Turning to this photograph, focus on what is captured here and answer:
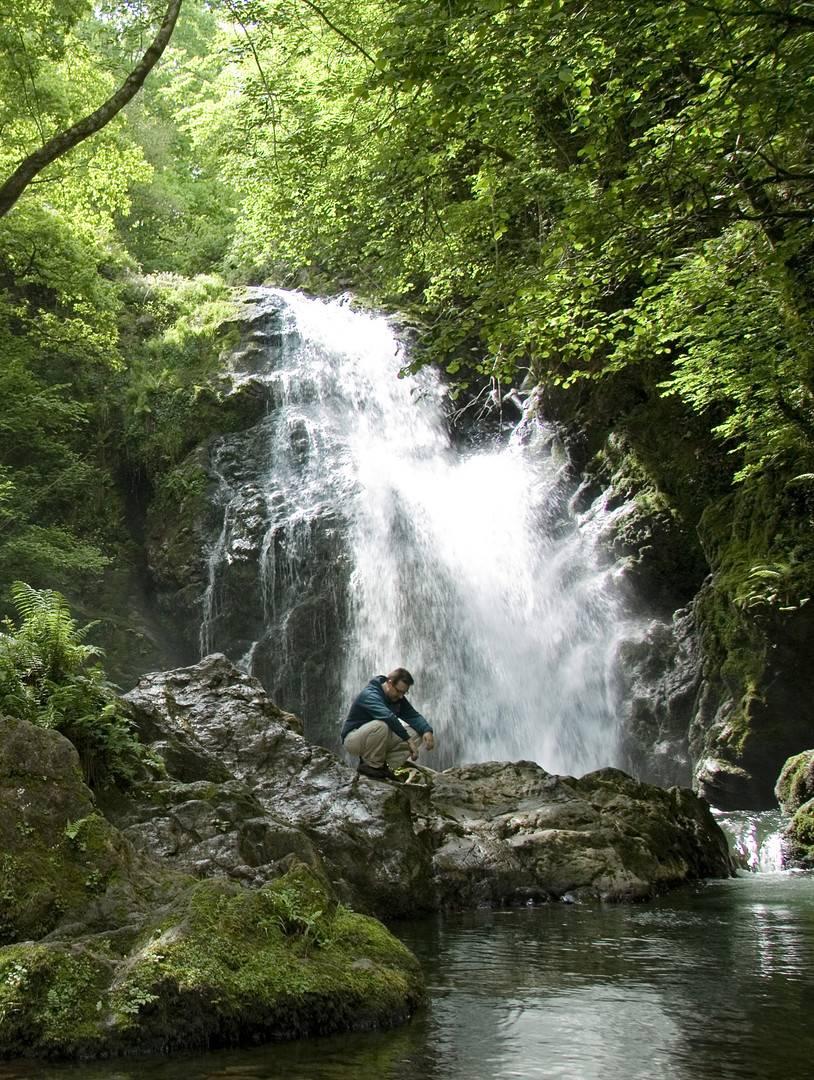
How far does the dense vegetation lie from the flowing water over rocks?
234 cm

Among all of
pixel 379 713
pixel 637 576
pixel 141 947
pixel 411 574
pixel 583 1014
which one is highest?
pixel 411 574

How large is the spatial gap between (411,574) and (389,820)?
11.3 metres

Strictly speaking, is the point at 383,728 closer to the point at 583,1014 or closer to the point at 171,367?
the point at 583,1014

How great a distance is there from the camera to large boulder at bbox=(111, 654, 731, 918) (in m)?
7.08

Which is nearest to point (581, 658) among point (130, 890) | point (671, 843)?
point (671, 843)

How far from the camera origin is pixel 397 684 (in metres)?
9.55

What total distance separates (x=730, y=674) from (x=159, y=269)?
2256cm

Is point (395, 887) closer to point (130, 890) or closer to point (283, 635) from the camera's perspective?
point (130, 890)

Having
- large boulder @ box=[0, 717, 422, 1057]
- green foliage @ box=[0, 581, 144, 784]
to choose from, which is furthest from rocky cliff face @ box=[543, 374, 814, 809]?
large boulder @ box=[0, 717, 422, 1057]

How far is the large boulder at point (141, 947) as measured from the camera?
13.0 feet

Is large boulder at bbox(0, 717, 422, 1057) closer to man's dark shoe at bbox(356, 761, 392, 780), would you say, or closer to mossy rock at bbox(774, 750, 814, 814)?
man's dark shoe at bbox(356, 761, 392, 780)

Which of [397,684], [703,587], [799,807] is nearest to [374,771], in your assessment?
[397,684]

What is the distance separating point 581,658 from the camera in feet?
60.5

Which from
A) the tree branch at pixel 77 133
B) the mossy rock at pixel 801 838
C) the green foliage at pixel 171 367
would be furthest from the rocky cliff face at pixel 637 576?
the tree branch at pixel 77 133
